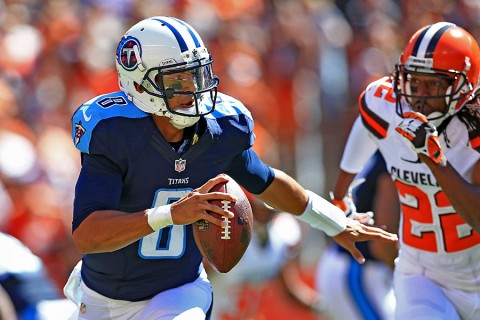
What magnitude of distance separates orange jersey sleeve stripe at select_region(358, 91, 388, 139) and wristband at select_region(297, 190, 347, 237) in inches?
24.2

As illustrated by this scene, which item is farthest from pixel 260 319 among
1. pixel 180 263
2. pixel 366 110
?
pixel 180 263

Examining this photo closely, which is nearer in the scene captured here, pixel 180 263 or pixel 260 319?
pixel 180 263

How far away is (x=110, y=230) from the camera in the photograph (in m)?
4.41

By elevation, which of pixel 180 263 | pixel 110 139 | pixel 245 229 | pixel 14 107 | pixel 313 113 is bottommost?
pixel 313 113

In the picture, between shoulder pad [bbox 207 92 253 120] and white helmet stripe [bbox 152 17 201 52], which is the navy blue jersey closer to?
shoulder pad [bbox 207 92 253 120]

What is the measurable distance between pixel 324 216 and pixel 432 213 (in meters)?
0.63

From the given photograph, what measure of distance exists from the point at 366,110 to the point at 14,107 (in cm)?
551

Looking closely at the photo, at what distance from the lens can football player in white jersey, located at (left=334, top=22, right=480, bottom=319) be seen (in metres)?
5.42

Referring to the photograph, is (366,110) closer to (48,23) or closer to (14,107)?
(14,107)

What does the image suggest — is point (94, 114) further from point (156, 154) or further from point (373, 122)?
point (373, 122)

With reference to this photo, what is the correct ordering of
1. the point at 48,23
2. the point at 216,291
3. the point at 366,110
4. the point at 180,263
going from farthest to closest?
the point at 48,23, the point at 216,291, the point at 366,110, the point at 180,263

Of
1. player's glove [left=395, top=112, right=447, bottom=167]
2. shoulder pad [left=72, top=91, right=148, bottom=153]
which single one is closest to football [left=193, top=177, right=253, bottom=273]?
shoulder pad [left=72, top=91, right=148, bottom=153]

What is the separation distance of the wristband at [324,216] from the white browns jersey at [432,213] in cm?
49

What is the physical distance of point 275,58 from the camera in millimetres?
11906
